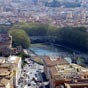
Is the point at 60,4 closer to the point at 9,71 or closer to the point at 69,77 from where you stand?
the point at 9,71

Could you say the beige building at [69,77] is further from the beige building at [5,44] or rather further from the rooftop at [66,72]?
the beige building at [5,44]

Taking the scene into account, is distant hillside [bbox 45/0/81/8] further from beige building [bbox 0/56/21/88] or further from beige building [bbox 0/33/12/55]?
beige building [bbox 0/56/21/88]

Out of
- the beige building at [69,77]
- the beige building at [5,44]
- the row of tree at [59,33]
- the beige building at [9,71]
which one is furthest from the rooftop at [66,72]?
the row of tree at [59,33]

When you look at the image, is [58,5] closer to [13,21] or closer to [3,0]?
[3,0]

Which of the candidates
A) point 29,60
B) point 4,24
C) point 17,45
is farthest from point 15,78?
point 4,24

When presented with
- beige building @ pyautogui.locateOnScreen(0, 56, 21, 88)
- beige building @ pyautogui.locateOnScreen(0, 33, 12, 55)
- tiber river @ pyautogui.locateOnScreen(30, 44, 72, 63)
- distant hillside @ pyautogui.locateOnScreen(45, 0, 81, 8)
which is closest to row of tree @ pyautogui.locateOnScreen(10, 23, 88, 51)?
tiber river @ pyautogui.locateOnScreen(30, 44, 72, 63)

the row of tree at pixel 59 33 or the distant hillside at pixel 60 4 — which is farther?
the distant hillside at pixel 60 4

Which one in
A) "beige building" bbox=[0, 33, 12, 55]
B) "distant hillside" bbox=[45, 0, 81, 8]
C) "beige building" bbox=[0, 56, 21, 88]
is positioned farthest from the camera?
"distant hillside" bbox=[45, 0, 81, 8]
